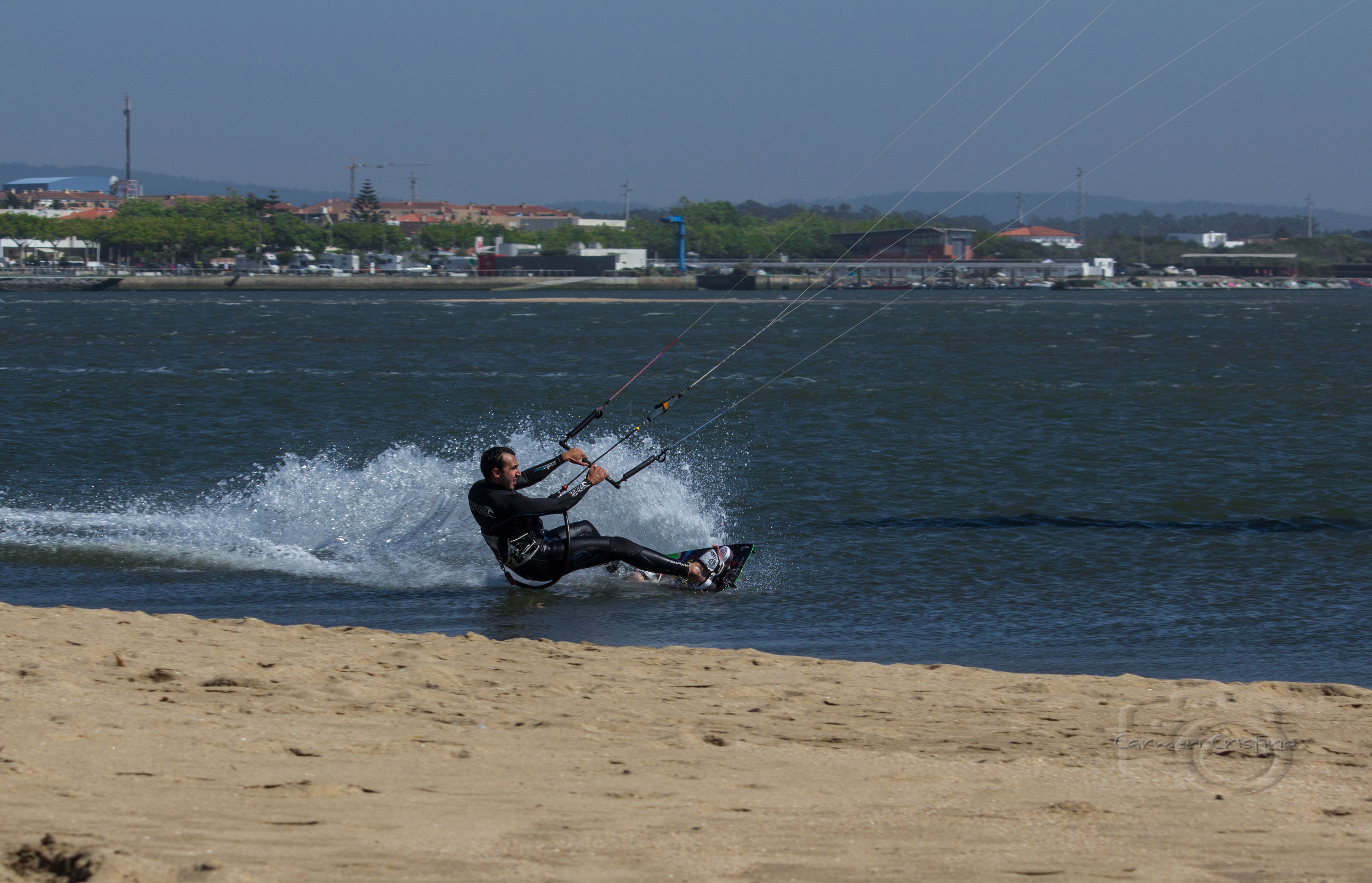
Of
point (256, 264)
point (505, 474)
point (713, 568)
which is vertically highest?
point (256, 264)

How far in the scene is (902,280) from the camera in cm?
16850

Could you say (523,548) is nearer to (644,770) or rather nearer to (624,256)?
(644,770)

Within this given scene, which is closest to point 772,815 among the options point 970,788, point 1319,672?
point 970,788

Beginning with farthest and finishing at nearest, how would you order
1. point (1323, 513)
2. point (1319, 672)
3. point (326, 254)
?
1. point (326, 254)
2. point (1323, 513)
3. point (1319, 672)

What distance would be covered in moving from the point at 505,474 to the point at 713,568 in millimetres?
2013

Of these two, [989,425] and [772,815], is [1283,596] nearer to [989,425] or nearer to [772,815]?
[772,815]

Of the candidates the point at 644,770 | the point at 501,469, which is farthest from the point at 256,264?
the point at 644,770

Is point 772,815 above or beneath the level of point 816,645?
above

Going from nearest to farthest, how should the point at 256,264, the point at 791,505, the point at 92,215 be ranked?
the point at 791,505 < the point at 256,264 < the point at 92,215

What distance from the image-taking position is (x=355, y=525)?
13016mm

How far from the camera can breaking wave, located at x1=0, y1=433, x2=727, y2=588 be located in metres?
11.9

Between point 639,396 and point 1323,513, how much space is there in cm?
1714

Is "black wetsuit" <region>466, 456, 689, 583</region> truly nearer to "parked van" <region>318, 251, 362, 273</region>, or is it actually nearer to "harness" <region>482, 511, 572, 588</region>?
"harness" <region>482, 511, 572, 588</region>

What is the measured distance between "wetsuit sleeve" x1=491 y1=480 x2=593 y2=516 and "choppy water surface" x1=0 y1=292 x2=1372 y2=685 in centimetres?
81
